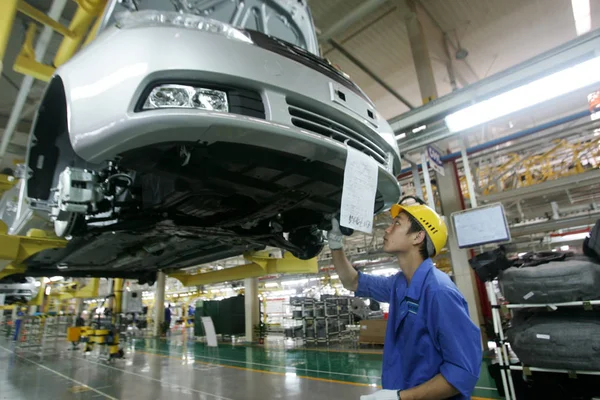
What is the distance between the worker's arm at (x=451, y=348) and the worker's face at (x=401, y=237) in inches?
13.4

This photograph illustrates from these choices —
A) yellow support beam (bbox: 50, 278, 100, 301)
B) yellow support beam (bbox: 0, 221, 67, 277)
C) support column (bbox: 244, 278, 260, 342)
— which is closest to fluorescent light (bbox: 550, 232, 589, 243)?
support column (bbox: 244, 278, 260, 342)

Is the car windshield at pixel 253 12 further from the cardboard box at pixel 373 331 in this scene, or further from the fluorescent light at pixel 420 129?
the cardboard box at pixel 373 331

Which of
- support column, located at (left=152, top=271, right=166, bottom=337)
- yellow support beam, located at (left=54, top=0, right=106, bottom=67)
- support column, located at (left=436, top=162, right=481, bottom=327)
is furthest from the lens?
support column, located at (left=152, top=271, right=166, bottom=337)

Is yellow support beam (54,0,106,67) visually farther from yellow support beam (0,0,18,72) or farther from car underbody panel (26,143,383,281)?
car underbody panel (26,143,383,281)

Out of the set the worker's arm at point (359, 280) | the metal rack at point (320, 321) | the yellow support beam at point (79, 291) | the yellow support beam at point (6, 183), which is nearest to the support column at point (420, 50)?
the worker's arm at point (359, 280)

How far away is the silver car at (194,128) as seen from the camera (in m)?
1.24

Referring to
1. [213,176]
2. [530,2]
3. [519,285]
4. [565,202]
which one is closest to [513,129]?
[565,202]

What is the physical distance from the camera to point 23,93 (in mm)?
5223

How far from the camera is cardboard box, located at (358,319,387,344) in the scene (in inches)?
334

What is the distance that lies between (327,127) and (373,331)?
27.2 ft

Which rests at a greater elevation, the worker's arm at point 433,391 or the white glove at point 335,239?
the white glove at point 335,239

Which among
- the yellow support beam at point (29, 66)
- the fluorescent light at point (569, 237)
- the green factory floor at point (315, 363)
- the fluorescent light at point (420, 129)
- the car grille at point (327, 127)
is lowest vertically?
the green factory floor at point (315, 363)

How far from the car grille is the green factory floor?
3.87m

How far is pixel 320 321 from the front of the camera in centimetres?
1042
